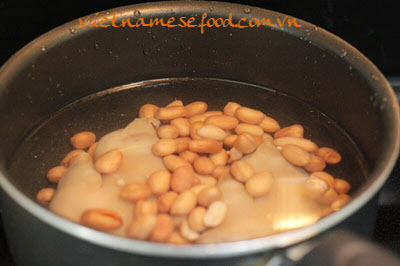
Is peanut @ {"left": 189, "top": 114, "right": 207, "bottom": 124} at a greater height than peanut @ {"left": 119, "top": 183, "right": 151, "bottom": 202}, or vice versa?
peanut @ {"left": 189, "top": 114, "right": 207, "bottom": 124}

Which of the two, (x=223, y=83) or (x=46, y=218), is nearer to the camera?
(x=46, y=218)

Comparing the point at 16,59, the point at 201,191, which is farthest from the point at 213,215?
the point at 16,59

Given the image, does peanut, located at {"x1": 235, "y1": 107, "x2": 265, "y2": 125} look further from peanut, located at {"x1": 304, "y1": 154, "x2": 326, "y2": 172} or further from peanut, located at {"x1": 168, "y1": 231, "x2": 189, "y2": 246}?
peanut, located at {"x1": 168, "y1": 231, "x2": 189, "y2": 246}

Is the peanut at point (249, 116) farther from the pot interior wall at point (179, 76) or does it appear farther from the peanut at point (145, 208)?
the peanut at point (145, 208)

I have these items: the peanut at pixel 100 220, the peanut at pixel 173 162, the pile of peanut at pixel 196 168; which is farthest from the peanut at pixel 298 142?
the peanut at pixel 100 220

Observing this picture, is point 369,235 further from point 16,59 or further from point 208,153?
point 16,59

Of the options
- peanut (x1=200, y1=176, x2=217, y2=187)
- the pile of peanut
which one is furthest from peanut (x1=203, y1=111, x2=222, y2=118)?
peanut (x1=200, y1=176, x2=217, y2=187)
